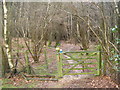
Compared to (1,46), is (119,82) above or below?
below

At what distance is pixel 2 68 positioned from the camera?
679cm

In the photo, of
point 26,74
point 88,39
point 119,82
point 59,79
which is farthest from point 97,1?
point 88,39

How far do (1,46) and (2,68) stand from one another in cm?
93

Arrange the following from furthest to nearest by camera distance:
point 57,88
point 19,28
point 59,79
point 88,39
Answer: point 88,39 < point 19,28 < point 59,79 < point 57,88

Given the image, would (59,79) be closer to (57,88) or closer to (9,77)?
(57,88)

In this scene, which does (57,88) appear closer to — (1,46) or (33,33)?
(1,46)

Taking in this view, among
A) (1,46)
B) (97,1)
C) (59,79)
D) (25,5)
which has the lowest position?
(59,79)

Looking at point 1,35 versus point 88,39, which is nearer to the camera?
point 1,35

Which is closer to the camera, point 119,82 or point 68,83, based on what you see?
point 119,82

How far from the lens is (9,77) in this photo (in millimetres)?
6633

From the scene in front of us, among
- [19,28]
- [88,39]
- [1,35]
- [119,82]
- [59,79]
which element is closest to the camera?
[119,82]

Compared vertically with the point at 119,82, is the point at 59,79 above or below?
below

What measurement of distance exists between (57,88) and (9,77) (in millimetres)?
2346

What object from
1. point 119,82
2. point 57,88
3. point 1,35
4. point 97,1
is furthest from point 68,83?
point 1,35
